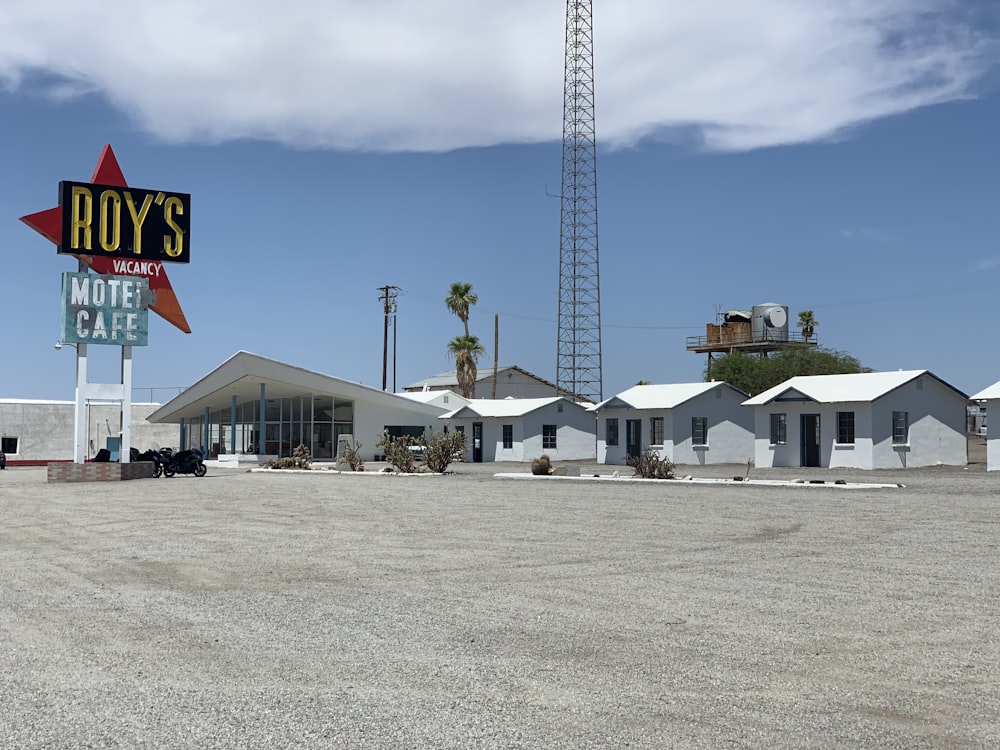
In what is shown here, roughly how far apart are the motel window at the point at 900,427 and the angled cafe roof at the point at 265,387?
26621 mm

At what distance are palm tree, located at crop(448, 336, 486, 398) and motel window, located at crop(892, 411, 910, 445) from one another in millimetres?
43742

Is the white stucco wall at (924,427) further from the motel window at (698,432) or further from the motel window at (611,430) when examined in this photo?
the motel window at (611,430)

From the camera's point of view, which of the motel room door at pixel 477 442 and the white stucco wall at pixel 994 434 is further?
the motel room door at pixel 477 442

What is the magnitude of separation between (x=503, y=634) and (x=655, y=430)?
4011cm

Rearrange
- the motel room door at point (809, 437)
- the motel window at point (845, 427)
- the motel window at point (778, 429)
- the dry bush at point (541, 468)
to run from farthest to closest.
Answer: the motel window at point (778, 429) < the motel room door at point (809, 437) < the motel window at point (845, 427) < the dry bush at point (541, 468)

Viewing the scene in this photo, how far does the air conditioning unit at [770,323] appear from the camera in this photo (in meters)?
70.3

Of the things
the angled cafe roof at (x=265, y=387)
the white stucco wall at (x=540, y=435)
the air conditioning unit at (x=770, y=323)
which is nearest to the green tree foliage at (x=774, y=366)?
the air conditioning unit at (x=770, y=323)

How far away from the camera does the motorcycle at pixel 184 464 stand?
37.9m

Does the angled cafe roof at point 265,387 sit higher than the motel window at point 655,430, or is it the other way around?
the angled cafe roof at point 265,387

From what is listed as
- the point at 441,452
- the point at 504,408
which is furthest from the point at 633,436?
the point at 441,452

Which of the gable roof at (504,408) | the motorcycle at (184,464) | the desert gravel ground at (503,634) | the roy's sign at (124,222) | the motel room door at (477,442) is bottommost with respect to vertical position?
the desert gravel ground at (503,634)

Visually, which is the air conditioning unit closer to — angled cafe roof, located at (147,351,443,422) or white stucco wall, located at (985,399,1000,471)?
angled cafe roof, located at (147,351,443,422)

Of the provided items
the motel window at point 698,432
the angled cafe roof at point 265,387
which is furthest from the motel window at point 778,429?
the angled cafe roof at point 265,387

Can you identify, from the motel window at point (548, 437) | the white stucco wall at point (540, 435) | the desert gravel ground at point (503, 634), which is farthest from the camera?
the motel window at point (548, 437)
